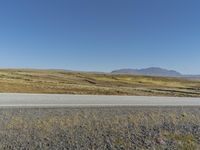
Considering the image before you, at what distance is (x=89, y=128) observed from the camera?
14086 mm

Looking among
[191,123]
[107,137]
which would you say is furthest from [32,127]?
[191,123]

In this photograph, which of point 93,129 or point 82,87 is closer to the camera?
point 93,129

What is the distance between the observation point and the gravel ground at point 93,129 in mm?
12102

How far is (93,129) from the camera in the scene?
14.0m

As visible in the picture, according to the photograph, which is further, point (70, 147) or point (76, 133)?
point (76, 133)

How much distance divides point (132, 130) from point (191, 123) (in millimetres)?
5160

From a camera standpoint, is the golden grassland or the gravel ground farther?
the golden grassland

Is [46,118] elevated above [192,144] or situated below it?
above

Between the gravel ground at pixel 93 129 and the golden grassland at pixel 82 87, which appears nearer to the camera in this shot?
the gravel ground at pixel 93 129

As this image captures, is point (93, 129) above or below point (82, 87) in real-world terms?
below

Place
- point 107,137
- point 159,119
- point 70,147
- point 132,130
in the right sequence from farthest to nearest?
point 159,119, point 132,130, point 107,137, point 70,147

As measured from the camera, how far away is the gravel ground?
1210 centimetres

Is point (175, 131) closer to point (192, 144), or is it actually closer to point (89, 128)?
point (192, 144)

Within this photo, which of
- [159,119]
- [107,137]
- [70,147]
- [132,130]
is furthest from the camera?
[159,119]
